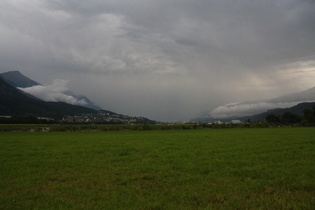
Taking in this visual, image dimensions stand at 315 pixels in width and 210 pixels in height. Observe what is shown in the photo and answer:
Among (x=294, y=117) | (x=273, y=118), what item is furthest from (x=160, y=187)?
(x=273, y=118)

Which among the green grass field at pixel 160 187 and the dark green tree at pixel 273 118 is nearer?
the green grass field at pixel 160 187

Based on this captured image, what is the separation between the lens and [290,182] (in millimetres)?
9055

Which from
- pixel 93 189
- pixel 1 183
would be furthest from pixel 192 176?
pixel 1 183

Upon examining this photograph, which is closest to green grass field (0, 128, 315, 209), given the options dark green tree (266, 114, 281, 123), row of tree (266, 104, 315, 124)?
row of tree (266, 104, 315, 124)

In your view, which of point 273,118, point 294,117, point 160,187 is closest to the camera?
point 160,187

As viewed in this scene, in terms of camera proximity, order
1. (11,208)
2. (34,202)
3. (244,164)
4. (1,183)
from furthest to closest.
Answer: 1. (244,164)
2. (1,183)
3. (34,202)
4. (11,208)

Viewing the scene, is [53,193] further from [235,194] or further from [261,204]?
[261,204]

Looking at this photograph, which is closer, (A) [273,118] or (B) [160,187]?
(B) [160,187]

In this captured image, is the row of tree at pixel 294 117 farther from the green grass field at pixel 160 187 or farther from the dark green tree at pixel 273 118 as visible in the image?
the green grass field at pixel 160 187

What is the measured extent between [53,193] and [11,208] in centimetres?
156

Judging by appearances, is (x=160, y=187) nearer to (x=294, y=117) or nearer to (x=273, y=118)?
Result: (x=294, y=117)

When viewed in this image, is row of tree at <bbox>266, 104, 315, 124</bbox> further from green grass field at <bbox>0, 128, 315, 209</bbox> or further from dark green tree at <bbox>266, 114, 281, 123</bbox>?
green grass field at <bbox>0, 128, 315, 209</bbox>

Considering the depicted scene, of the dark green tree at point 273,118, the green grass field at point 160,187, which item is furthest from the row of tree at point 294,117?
the green grass field at point 160,187

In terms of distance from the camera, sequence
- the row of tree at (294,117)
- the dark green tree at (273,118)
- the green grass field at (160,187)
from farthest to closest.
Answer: the dark green tree at (273,118) → the row of tree at (294,117) → the green grass field at (160,187)
